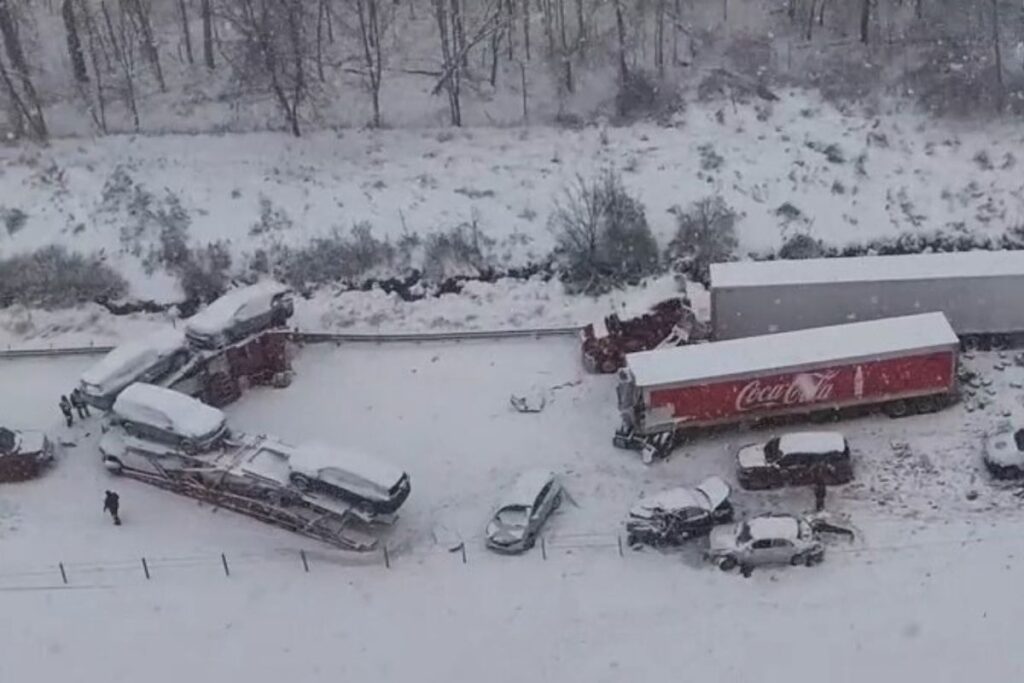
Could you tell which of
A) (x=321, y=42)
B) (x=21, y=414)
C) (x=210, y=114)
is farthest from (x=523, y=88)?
(x=21, y=414)

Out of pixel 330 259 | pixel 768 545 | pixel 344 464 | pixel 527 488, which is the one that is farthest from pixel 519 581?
pixel 330 259

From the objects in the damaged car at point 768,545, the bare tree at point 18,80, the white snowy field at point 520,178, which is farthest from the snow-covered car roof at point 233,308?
the bare tree at point 18,80

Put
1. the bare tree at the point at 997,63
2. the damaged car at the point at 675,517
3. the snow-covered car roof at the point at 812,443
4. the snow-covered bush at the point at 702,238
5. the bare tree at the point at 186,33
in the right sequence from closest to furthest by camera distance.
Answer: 1. the damaged car at the point at 675,517
2. the snow-covered car roof at the point at 812,443
3. the snow-covered bush at the point at 702,238
4. the bare tree at the point at 997,63
5. the bare tree at the point at 186,33

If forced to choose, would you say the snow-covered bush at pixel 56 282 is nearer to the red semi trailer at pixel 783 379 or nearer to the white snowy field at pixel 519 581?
the white snowy field at pixel 519 581

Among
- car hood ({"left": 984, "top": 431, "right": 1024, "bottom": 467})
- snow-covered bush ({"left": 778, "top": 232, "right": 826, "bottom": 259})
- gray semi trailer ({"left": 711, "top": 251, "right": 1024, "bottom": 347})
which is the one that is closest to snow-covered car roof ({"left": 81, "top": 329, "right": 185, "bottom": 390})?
gray semi trailer ({"left": 711, "top": 251, "right": 1024, "bottom": 347})

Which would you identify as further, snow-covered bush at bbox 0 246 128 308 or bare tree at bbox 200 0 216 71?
bare tree at bbox 200 0 216 71

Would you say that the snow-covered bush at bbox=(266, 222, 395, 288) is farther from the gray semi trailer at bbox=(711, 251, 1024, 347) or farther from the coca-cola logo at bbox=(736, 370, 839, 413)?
the coca-cola logo at bbox=(736, 370, 839, 413)
